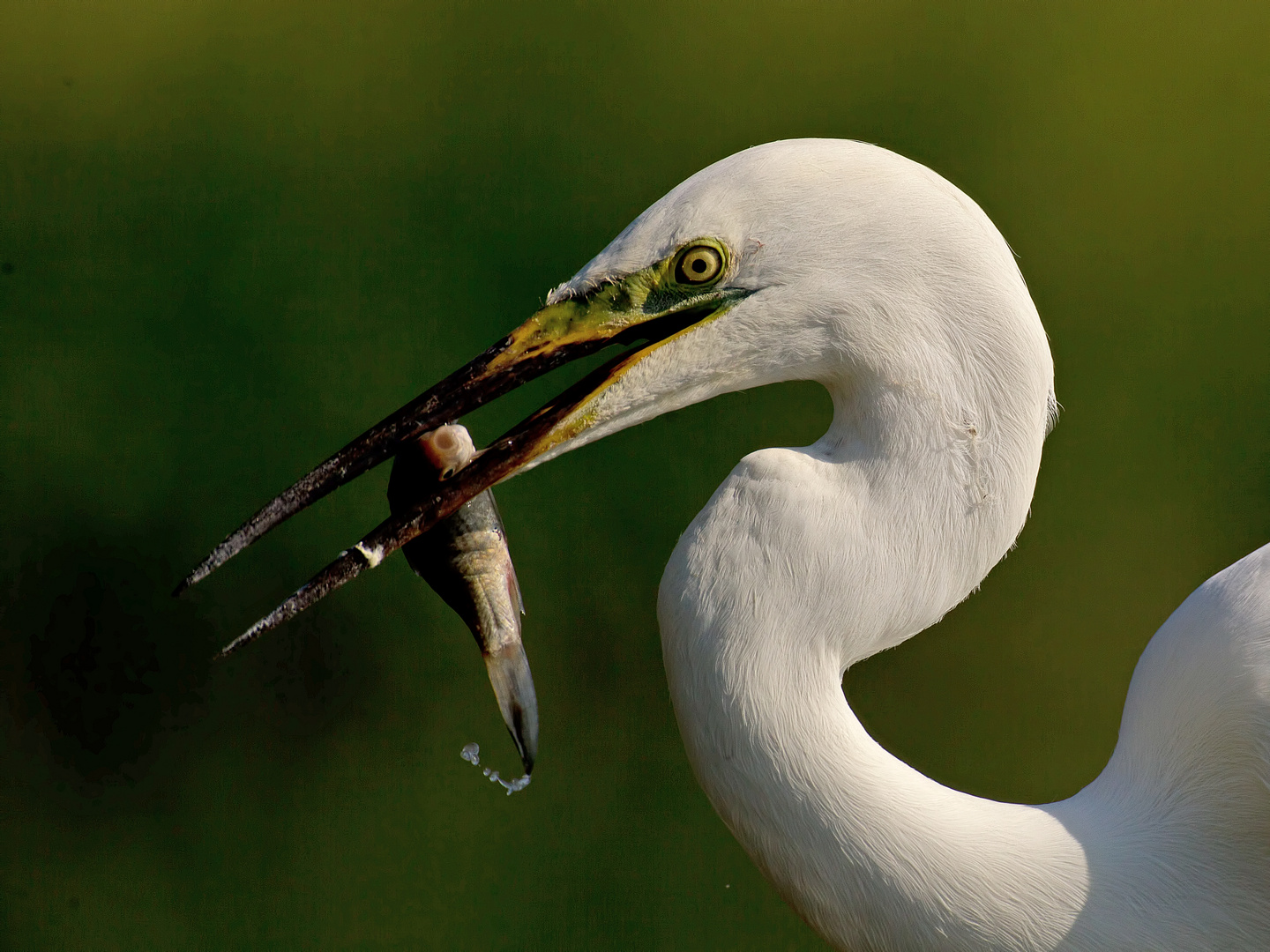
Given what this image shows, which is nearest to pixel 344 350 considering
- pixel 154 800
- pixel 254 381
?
pixel 254 381

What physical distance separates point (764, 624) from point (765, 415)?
1412 mm

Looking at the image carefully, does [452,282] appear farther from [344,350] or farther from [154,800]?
[154,800]

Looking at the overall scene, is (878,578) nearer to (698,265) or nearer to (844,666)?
(844,666)

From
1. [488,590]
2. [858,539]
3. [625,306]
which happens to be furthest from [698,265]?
[488,590]

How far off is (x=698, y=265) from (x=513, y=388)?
5.9 inches

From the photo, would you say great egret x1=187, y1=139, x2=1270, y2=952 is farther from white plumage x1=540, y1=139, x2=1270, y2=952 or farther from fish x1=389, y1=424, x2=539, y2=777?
fish x1=389, y1=424, x2=539, y2=777

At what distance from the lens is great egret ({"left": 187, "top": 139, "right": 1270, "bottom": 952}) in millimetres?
700

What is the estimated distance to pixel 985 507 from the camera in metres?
0.72

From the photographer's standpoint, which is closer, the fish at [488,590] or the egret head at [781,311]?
the egret head at [781,311]

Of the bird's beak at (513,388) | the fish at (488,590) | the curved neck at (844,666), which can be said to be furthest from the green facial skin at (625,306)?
the fish at (488,590)

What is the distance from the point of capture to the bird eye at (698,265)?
724 mm

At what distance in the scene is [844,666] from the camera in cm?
73

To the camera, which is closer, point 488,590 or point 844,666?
point 844,666

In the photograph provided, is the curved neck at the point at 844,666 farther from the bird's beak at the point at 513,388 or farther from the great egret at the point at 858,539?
the bird's beak at the point at 513,388
